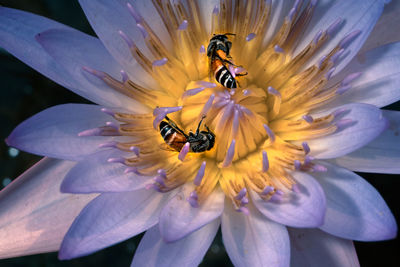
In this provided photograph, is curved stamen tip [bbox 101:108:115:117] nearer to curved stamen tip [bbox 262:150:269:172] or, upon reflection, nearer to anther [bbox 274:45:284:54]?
curved stamen tip [bbox 262:150:269:172]

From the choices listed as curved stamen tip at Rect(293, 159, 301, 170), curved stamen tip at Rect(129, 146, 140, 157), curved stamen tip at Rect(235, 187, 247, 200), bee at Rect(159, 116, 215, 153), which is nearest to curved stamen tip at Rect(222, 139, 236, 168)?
bee at Rect(159, 116, 215, 153)

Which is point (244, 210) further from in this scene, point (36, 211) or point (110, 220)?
point (36, 211)

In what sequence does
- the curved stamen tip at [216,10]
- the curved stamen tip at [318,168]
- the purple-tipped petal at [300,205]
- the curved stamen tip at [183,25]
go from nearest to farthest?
the purple-tipped petal at [300,205]
the curved stamen tip at [318,168]
the curved stamen tip at [183,25]
the curved stamen tip at [216,10]

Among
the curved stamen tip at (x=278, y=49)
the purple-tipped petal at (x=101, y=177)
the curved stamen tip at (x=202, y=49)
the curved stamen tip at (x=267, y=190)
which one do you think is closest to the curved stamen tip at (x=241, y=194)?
the curved stamen tip at (x=267, y=190)

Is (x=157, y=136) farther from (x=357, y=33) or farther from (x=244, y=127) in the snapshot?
(x=357, y=33)

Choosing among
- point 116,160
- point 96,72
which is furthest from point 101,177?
point 96,72

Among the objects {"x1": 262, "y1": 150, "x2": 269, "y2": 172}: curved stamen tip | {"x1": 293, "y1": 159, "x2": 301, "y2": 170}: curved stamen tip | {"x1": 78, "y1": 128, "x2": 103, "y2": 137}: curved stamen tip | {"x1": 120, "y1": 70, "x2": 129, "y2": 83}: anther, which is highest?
{"x1": 120, "y1": 70, "x2": 129, "y2": 83}: anther

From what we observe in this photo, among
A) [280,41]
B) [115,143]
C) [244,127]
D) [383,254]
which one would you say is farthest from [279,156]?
[383,254]

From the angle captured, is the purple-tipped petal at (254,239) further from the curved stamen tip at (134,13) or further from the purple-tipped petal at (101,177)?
the curved stamen tip at (134,13)
